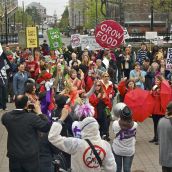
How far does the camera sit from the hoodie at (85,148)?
5.42 metres

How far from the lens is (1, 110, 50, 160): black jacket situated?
247 inches

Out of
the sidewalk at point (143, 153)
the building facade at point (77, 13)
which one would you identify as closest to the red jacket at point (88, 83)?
the sidewalk at point (143, 153)

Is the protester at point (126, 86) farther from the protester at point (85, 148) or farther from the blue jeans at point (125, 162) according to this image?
the protester at point (85, 148)

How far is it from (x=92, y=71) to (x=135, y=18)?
229 feet

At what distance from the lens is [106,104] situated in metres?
11.2

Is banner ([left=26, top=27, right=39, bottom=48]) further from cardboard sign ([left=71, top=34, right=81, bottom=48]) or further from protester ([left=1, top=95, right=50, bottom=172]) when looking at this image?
protester ([left=1, top=95, right=50, bottom=172])

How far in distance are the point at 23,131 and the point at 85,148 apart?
3.79ft

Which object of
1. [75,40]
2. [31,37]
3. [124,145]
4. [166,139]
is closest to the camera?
[166,139]

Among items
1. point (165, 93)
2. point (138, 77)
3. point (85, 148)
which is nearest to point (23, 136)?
point (85, 148)

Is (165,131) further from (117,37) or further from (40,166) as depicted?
(117,37)

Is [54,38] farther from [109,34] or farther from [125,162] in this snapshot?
[125,162]

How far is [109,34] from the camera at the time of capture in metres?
15.3

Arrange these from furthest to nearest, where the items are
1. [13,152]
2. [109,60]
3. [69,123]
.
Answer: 1. [109,60]
2. [69,123]
3. [13,152]

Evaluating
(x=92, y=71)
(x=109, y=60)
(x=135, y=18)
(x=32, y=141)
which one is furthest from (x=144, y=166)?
(x=135, y=18)
